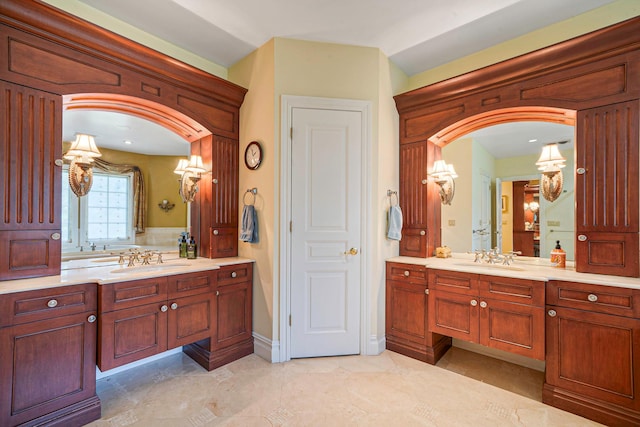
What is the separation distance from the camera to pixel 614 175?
2.02m

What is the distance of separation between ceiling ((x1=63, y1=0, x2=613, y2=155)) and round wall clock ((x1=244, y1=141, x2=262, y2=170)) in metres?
0.82

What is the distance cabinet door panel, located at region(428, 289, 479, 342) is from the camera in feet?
7.65

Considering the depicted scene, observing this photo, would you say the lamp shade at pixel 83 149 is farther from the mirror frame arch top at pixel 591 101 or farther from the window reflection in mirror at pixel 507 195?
the window reflection in mirror at pixel 507 195

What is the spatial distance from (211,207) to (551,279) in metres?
2.91

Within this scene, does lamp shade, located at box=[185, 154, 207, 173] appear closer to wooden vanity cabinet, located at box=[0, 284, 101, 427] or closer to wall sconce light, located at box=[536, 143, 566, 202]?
wooden vanity cabinet, located at box=[0, 284, 101, 427]

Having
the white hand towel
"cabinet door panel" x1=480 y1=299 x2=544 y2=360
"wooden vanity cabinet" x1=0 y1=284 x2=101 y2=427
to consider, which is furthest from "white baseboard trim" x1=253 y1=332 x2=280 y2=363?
"cabinet door panel" x1=480 y1=299 x2=544 y2=360

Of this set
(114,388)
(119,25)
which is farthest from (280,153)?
(114,388)

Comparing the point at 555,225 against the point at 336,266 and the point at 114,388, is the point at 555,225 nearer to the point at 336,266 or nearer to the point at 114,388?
the point at 336,266

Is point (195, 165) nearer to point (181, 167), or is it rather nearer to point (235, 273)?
point (181, 167)

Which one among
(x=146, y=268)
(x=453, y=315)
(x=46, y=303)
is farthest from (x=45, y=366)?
(x=453, y=315)

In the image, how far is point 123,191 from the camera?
2645mm

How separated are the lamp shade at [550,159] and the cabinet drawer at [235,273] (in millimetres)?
2922

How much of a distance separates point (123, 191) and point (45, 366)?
1516mm

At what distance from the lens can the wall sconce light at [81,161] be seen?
224 cm
